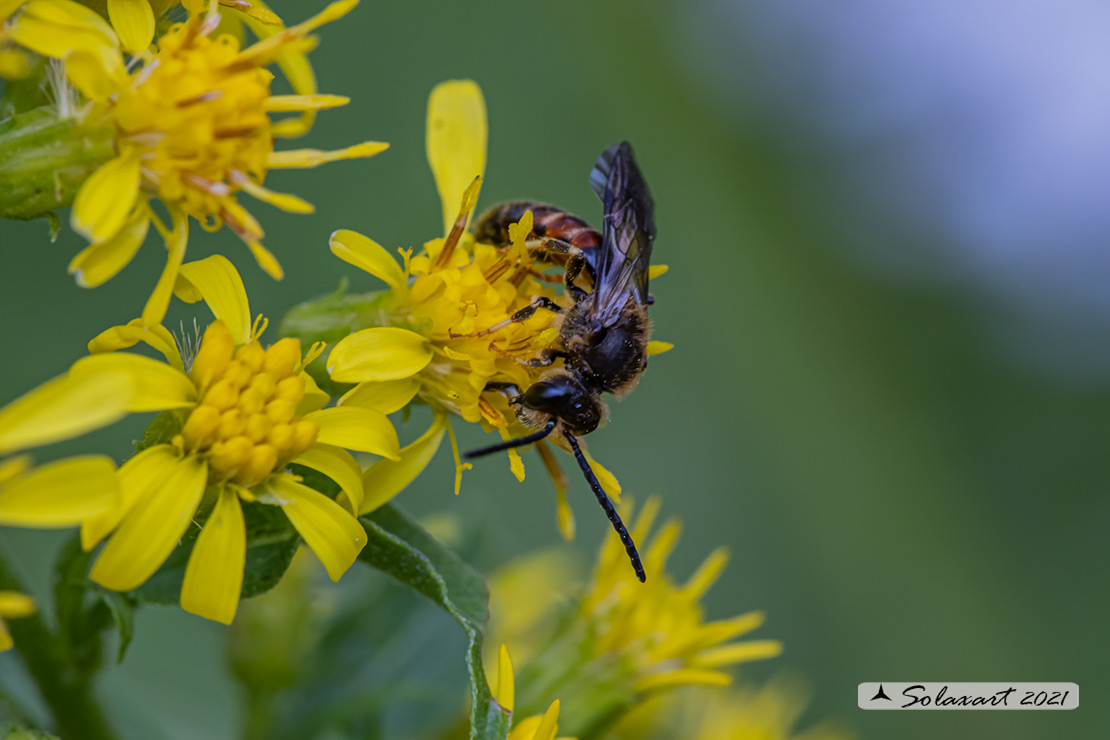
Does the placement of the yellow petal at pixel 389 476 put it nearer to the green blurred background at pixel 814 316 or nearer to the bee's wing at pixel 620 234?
the bee's wing at pixel 620 234

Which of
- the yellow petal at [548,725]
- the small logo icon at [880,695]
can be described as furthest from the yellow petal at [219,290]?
the small logo icon at [880,695]

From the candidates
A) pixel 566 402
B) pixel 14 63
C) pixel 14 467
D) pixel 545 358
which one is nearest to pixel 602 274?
pixel 545 358

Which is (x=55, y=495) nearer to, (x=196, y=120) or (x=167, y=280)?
(x=167, y=280)

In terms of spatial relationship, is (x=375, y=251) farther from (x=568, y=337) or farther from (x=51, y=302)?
(x=51, y=302)

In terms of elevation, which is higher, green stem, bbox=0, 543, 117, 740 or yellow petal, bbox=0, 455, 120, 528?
yellow petal, bbox=0, 455, 120, 528

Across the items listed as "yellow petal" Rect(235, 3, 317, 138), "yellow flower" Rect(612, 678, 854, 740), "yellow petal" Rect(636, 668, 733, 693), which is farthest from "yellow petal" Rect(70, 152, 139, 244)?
"yellow flower" Rect(612, 678, 854, 740)

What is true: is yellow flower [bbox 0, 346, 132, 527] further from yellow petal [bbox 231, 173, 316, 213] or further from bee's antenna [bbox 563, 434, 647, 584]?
bee's antenna [bbox 563, 434, 647, 584]
